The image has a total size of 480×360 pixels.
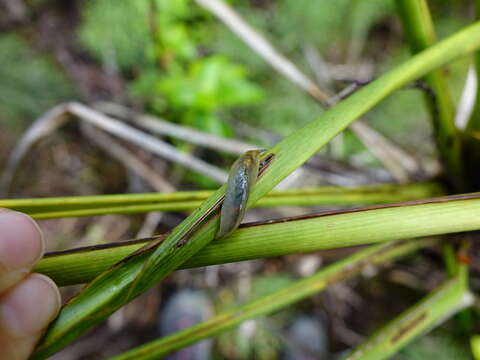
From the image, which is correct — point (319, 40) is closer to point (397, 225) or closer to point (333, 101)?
point (333, 101)

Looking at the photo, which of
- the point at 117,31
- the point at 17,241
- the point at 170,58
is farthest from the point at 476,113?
the point at 117,31

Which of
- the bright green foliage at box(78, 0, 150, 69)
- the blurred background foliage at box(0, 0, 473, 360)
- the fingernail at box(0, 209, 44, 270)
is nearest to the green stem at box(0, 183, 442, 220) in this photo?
the fingernail at box(0, 209, 44, 270)

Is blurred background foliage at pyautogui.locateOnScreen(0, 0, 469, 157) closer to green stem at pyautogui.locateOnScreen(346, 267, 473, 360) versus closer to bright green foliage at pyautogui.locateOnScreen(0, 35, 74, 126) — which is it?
bright green foliage at pyautogui.locateOnScreen(0, 35, 74, 126)

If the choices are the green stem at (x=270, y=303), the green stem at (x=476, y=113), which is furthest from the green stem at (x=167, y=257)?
the green stem at (x=476, y=113)

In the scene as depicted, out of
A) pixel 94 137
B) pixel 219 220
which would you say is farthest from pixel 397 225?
pixel 94 137

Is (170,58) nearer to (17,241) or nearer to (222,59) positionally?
(222,59)

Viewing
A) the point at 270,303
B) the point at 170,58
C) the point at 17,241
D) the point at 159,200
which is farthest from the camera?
the point at 170,58

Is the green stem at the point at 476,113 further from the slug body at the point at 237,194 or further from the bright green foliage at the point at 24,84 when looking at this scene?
the bright green foliage at the point at 24,84

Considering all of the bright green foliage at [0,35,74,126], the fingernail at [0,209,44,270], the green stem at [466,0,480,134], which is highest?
the bright green foliage at [0,35,74,126]
